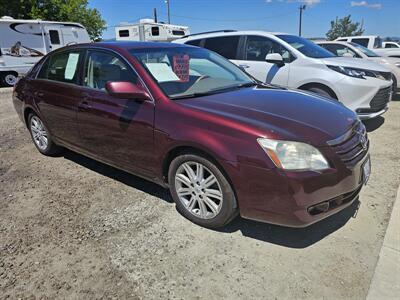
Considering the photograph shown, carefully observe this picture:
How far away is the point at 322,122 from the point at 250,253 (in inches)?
47.2

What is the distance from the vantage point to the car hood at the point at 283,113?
254 centimetres

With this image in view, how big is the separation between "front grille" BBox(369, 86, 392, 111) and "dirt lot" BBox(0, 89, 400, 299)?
2.09m

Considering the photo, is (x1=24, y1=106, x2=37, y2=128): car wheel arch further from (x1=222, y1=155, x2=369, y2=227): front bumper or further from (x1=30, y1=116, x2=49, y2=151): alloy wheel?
(x1=222, y1=155, x2=369, y2=227): front bumper

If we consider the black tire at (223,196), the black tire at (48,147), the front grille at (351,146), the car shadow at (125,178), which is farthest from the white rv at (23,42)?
the front grille at (351,146)

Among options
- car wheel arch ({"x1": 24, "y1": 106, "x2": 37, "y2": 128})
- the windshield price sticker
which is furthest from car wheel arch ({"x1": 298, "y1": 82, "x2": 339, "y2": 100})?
car wheel arch ({"x1": 24, "y1": 106, "x2": 37, "y2": 128})

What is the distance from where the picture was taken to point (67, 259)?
2641mm

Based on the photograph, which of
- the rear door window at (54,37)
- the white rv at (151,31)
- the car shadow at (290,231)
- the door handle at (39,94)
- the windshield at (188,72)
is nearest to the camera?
the car shadow at (290,231)

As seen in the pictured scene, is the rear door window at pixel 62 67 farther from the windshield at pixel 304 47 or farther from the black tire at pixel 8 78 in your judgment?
the black tire at pixel 8 78

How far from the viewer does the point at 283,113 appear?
2.82 m

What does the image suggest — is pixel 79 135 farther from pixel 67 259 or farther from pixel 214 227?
pixel 214 227

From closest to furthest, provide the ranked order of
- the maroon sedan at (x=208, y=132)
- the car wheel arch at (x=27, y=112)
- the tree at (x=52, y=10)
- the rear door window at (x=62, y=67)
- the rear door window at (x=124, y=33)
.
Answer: the maroon sedan at (x=208, y=132)
the rear door window at (x=62, y=67)
the car wheel arch at (x=27, y=112)
the rear door window at (x=124, y=33)
the tree at (x=52, y=10)

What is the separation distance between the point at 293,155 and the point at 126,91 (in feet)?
5.04

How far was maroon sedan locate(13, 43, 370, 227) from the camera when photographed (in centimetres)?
245

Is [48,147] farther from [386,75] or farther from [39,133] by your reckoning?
[386,75]
